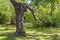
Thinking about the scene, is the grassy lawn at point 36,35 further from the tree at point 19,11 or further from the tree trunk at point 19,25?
the tree at point 19,11

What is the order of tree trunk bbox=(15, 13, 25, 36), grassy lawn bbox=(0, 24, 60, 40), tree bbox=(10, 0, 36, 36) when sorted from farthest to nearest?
tree trunk bbox=(15, 13, 25, 36) < tree bbox=(10, 0, 36, 36) < grassy lawn bbox=(0, 24, 60, 40)

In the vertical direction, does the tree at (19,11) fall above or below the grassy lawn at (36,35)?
above

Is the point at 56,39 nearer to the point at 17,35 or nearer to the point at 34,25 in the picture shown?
the point at 17,35

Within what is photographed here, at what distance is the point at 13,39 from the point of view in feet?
52.2

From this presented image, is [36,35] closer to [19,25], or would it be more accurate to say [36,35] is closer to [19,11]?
[19,25]

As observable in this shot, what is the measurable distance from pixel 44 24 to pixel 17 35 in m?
12.6

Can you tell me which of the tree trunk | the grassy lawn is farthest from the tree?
the grassy lawn

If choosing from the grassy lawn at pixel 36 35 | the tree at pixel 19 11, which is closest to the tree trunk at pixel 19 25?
the tree at pixel 19 11

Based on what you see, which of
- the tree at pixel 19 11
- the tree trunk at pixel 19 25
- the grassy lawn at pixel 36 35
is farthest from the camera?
the tree trunk at pixel 19 25

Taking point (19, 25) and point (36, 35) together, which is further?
point (36, 35)

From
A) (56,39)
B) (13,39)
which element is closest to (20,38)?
(13,39)

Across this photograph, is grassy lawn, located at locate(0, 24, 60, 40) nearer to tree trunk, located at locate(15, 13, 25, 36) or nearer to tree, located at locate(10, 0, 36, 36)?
tree trunk, located at locate(15, 13, 25, 36)

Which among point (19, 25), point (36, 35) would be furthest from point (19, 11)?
point (36, 35)

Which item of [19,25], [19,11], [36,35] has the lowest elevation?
[36,35]
